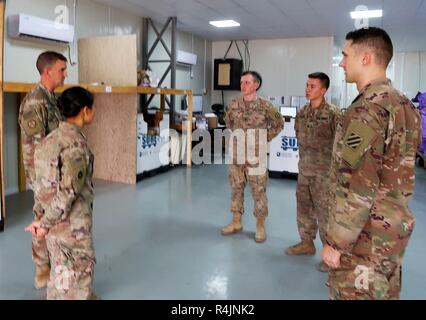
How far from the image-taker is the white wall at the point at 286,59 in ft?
33.3

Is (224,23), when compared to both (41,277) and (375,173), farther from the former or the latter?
(375,173)

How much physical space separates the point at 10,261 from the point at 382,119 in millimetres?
3019

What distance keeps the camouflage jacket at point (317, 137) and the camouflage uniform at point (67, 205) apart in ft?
6.13

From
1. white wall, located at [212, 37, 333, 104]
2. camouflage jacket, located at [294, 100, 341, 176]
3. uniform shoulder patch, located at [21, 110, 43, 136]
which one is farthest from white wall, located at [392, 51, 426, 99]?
uniform shoulder patch, located at [21, 110, 43, 136]

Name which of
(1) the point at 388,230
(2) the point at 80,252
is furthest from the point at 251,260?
(1) the point at 388,230

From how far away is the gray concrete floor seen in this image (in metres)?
2.82

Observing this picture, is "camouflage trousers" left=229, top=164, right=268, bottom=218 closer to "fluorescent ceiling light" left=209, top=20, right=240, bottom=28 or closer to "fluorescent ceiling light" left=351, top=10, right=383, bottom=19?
"fluorescent ceiling light" left=351, top=10, right=383, bottom=19

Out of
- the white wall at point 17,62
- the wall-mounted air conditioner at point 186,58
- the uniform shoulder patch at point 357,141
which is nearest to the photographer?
the uniform shoulder patch at point 357,141

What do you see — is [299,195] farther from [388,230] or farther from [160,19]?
[160,19]

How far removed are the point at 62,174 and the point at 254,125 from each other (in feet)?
6.94

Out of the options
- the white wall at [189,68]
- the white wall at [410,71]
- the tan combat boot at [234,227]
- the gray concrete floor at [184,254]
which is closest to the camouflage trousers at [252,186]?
the tan combat boot at [234,227]

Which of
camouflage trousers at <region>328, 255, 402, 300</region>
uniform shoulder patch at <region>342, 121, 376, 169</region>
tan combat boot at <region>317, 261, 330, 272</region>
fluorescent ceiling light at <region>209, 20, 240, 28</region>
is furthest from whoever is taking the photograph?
fluorescent ceiling light at <region>209, 20, 240, 28</region>

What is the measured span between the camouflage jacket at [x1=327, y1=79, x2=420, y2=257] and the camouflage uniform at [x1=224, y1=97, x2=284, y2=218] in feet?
6.73

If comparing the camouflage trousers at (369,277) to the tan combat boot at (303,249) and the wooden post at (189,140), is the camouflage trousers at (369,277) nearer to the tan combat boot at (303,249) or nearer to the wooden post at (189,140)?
the tan combat boot at (303,249)
